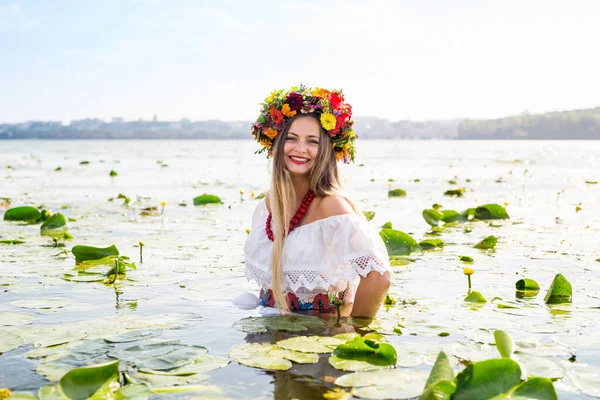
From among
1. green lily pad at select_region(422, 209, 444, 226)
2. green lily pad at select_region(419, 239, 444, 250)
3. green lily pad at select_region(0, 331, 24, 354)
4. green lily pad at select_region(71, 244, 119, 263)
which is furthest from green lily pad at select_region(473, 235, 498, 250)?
green lily pad at select_region(0, 331, 24, 354)

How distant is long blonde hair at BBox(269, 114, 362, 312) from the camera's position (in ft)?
14.7

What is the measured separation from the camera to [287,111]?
4.68 metres

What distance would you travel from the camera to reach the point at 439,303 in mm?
5055

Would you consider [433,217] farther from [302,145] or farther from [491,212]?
[302,145]

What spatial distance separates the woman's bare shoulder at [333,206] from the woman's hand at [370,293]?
466mm

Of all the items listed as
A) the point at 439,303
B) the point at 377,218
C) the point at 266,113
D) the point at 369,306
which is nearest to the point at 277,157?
the point at 266,113

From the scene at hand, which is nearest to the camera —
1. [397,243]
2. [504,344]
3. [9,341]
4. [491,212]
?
[504,344]

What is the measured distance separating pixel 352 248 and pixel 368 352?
88 centimetres

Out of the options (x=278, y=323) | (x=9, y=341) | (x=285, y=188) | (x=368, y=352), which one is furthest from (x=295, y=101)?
(x=9, y=341)

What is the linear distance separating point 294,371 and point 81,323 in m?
1.65

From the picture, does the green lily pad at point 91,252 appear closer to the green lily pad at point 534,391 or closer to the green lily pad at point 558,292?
the green lily pad at point 558,292

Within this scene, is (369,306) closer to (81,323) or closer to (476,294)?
(476,294)

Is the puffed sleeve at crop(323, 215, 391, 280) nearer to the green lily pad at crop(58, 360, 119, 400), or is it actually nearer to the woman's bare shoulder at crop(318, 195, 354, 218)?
the woman's bare shoulder at crop(318, 195, 354, 218)

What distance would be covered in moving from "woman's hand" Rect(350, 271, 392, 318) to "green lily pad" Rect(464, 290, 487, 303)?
956mm
